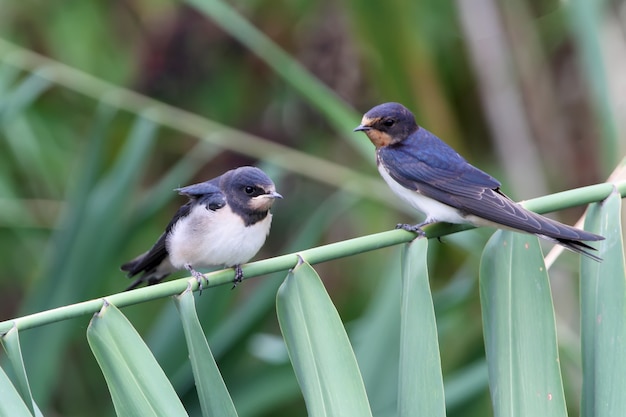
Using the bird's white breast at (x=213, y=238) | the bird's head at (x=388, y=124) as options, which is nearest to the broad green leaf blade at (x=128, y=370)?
the bird's white breast at (x=213, y=238)

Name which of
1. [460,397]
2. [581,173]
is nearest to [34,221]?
[460,397]

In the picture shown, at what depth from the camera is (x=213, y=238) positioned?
2.02 meters

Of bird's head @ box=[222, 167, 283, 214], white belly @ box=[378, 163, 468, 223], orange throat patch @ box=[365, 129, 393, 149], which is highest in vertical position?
orange throat patch @ box=[365, 129, 393, 149]

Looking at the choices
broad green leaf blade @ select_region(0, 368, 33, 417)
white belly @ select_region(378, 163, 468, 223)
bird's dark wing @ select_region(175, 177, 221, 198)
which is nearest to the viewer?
broad green leaf blade @ select_region(0, 368, 33, 417)

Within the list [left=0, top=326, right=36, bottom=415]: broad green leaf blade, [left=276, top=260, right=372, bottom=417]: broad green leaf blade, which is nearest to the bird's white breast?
[left=276, top=260, right=372, bottom=417]: broad green leaf blade

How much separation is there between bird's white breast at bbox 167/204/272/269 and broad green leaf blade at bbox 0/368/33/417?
77 cm

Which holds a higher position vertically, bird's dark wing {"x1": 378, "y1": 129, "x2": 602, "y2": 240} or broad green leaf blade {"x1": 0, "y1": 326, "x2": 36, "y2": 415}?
bird's dark wing {"x1": 378, "y1": 129, "x2": 602, "y2": 240}

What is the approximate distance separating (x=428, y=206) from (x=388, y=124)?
37cm

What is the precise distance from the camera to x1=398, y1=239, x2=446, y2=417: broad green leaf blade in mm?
1211

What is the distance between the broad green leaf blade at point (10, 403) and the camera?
116cm

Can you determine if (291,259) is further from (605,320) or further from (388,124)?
(388,124)

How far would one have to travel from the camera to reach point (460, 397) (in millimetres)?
2465

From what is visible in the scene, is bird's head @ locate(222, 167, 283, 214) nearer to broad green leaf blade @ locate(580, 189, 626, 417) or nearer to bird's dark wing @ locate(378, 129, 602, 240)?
bird's dark wing @ locate(378, 129, 602, 240)

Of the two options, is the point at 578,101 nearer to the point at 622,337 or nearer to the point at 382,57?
the point at 382,57
